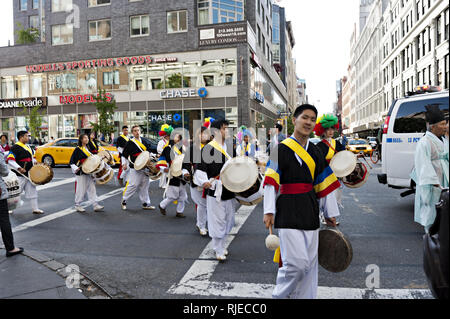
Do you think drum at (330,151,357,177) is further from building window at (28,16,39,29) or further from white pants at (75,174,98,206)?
building window at (28,16,39,29)

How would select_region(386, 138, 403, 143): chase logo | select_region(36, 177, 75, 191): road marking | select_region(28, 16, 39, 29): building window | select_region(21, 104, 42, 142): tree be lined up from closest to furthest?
1. select_region(386, 138, 403, 143): chase logo
2. select_region(36, 177, 75, 191): road marking
3. select_region(21, 104, 42, 142): tree
4. select_region(28, 16, 39, 29): building window

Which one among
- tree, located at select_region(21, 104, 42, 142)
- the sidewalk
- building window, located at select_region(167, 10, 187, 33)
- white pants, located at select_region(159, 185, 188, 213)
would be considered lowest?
the sidewalk

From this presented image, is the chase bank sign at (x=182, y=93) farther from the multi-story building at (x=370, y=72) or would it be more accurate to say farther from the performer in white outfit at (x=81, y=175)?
the multi-story building at (x=370, y=72)

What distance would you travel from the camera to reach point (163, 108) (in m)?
31.0

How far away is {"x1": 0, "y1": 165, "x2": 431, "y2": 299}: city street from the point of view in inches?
169

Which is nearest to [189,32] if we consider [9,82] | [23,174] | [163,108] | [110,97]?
[163,108]

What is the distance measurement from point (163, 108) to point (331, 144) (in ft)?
83.3

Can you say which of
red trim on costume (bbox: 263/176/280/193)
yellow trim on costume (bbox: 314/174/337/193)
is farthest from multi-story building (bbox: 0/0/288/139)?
red trim on costume (bbox: 263/176/280/193)

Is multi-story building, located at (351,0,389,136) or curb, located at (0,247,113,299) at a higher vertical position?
multi-story building, located at (351,0,389,136)

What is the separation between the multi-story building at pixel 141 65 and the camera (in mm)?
29578

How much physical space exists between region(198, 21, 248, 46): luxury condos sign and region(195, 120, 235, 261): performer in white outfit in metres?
24.8

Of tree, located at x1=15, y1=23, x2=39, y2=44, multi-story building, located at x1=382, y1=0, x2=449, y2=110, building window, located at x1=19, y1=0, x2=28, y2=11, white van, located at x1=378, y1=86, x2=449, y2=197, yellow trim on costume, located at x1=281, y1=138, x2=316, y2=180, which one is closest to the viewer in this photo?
yellow trim on costume, located at x1=281, y1=138, x2=316, y2=180

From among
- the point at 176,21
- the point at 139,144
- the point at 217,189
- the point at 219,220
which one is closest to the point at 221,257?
the point at 219,220

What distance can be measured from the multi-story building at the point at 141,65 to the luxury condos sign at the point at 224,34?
76 millimetres
